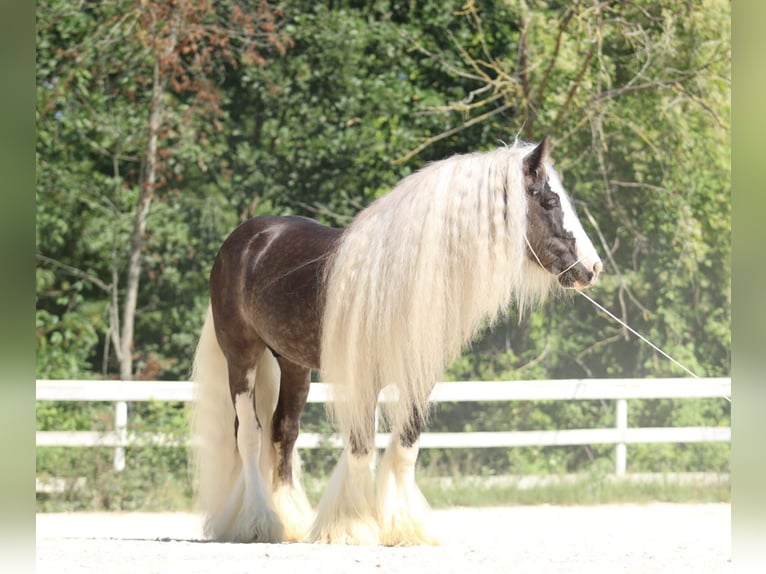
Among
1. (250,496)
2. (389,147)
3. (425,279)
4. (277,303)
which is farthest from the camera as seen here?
(389,147)

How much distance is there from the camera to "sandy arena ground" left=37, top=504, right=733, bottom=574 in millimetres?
3838

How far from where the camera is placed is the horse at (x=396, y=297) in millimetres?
4203

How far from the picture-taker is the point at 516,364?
8.40 metres

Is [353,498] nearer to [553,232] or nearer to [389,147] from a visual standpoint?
[553,232]

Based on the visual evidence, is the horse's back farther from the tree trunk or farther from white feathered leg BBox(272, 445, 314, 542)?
the tree trunk

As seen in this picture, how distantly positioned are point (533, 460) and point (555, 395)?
0.82 metres

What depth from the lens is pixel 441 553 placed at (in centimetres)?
421


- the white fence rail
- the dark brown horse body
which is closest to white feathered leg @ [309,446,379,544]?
the dark brown horse body

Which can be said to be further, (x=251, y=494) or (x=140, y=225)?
(x=140, y=225)

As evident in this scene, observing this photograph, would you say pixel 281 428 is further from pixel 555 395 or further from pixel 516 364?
pixel 516 364

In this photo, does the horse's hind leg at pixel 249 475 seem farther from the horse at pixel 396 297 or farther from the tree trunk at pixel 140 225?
the tree trunk at pixel 140 225

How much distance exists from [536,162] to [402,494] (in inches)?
60.1

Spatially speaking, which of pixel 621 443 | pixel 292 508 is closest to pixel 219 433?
pixel 292 508

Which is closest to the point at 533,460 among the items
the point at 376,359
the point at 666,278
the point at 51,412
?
the point at 666,278
